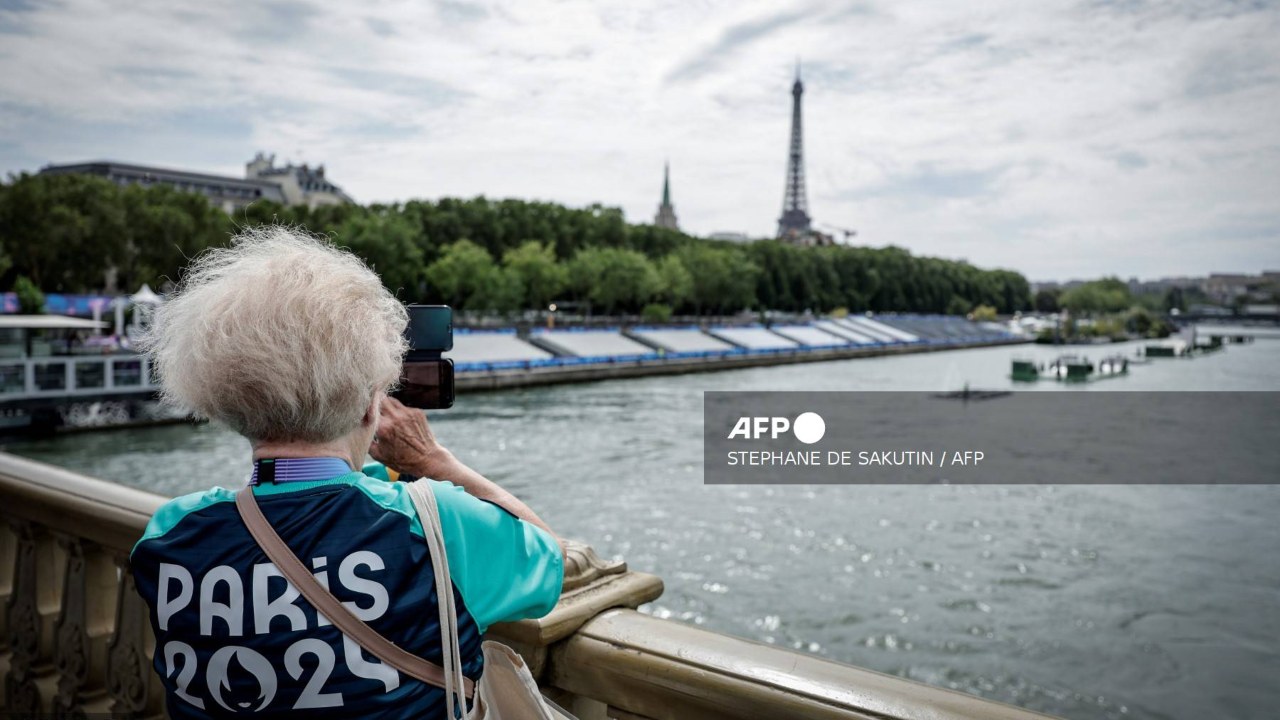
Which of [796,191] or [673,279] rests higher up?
[796,191]

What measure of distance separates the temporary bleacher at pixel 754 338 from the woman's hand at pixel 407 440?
42865mm

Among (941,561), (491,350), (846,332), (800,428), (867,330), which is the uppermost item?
(867,330)

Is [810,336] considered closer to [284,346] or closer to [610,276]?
[610,276]

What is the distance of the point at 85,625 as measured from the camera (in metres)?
2.00

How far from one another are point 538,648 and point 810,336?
51.3 m

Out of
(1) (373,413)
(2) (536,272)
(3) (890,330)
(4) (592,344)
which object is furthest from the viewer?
(3) (890,330)

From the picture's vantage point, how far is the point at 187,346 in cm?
103

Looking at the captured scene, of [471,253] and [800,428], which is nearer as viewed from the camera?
[800,428]

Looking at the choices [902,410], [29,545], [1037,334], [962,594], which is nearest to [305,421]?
[29,545]

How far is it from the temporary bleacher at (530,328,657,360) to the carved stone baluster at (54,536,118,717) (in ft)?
104

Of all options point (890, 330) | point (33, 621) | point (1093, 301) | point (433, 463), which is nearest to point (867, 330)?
point (890, 330)

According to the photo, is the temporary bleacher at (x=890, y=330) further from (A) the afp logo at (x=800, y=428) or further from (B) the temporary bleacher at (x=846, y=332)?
(A) the afp logo at (x=800, y=428)

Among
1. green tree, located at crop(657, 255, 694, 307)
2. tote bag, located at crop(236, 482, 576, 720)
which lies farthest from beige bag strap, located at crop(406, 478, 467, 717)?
green tree, located at crop(657, 255, 694, 307)

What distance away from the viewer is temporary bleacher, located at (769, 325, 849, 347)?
49750mm
